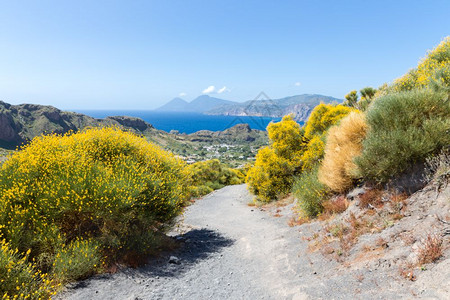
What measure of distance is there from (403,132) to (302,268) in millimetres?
4912

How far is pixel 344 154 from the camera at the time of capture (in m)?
8.75

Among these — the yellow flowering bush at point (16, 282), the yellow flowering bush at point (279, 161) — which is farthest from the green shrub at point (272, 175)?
the yellow flowering bush at point (16, 282)

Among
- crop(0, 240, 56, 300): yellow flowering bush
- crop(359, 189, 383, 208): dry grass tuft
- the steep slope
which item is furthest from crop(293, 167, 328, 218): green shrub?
the steep slope

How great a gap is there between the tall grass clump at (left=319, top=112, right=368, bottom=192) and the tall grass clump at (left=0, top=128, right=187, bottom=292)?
607 cm

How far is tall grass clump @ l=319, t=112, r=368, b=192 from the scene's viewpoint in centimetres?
863

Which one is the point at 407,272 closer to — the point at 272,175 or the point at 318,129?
the point at 272,175

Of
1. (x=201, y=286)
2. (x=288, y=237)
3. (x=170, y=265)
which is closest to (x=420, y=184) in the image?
(x=288, y=237)

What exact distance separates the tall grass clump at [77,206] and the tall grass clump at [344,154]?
6068 mm

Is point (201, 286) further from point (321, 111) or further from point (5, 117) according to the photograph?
point (5, 117)

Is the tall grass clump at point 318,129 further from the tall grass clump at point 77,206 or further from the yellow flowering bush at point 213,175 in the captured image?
the yellow flowering bush at point 213,175

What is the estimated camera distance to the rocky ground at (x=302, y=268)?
173 inches

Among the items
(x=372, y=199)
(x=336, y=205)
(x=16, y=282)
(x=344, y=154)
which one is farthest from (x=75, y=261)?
(x=344, y=154)

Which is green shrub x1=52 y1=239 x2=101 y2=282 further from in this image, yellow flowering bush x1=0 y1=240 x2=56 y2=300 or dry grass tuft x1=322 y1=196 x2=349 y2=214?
dry grass tuft x1=322 y1=196 x2=349 y2=214

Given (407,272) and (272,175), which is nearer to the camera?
(407,272)
